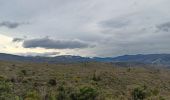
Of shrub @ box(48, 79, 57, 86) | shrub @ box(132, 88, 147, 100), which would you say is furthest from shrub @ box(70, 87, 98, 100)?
shrub @ box(48, 79, 57, 86)

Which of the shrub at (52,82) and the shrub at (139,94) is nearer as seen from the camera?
the shrub at (139,94)

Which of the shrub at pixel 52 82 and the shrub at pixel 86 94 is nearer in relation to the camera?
A: the shrub at pixel 86 94

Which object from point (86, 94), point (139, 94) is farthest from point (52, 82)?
point (139, 94)

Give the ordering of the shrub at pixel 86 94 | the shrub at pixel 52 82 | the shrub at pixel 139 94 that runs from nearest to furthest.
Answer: the shrub at pixel 86 94, the shrub at pixel 139 94, the shrub at pixel 52 82

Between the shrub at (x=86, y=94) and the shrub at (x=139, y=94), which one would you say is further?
the shrub at (x=139, y=94)

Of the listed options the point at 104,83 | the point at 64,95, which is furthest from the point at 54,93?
the point at 104,83

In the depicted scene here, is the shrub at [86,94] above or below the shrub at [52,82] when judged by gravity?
below

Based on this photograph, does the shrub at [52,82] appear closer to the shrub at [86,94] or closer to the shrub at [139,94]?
the shrub at [86,94]

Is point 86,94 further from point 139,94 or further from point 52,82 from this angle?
point 52,82

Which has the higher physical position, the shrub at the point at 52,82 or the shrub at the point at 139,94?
the shrub at the point at 52,82

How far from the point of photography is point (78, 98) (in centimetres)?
9719

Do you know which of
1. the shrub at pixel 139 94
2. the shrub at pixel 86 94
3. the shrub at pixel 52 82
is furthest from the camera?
the shrub at pixel 52 82

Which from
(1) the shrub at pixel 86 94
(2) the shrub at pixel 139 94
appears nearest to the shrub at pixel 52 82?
(1) the shrub at pixel 86 94

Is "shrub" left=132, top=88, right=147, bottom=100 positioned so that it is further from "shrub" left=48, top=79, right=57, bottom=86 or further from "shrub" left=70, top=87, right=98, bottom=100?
"shrub" left=48, top=79, right=57, bottom=86
